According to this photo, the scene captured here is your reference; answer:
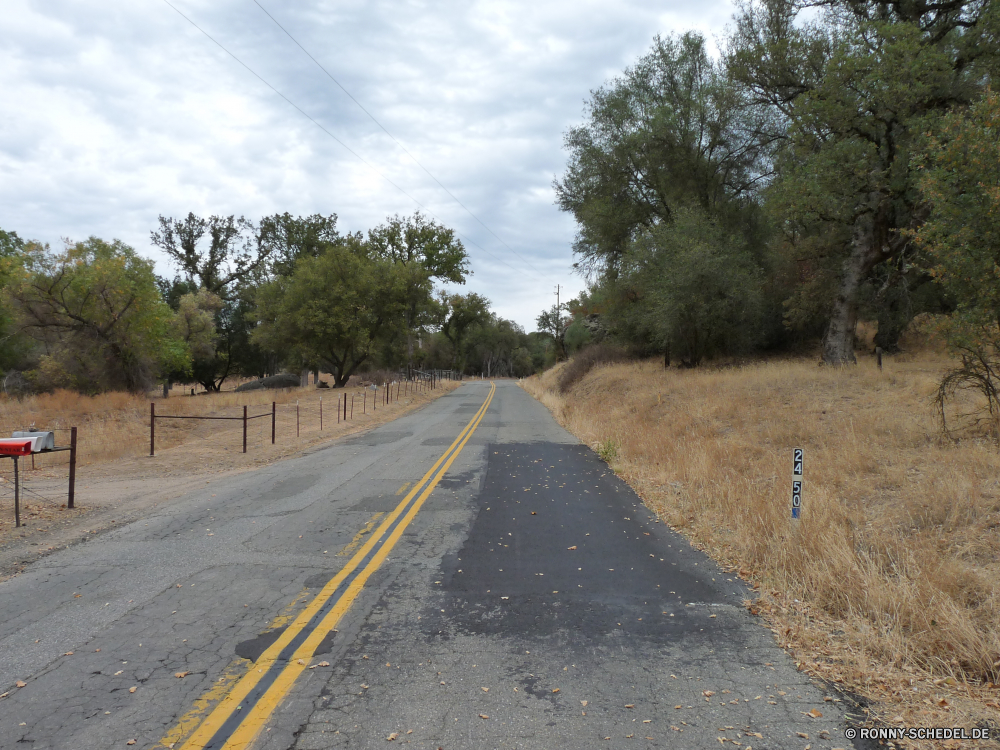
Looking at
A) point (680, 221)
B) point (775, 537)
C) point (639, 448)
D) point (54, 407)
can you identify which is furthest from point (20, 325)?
point (775, 537)

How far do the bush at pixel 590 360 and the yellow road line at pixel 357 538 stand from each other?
28.3 metres

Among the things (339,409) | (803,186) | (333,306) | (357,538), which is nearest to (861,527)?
(357,538)

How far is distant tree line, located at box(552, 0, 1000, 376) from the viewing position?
29.9 ft

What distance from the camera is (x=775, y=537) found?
19.5 ft

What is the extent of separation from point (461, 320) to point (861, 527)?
274 feet

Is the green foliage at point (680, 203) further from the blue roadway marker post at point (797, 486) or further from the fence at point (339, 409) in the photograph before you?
the blue roadway marker post at point (797, 486)

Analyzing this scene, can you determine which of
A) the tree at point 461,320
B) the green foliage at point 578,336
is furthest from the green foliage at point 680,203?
the tree at point 461,320

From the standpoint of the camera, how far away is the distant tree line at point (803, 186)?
9.12 m

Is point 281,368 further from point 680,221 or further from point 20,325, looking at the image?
point 680,221

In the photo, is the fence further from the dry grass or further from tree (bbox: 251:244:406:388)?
the dry grass

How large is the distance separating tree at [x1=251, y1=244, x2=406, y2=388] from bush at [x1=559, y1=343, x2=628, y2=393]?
12510mm

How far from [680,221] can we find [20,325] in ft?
90.6

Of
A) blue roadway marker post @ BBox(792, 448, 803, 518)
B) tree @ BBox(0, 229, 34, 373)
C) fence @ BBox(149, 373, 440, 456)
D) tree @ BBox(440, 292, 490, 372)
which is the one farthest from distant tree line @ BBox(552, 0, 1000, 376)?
tree @ BBox(440, 292, 490, 372)

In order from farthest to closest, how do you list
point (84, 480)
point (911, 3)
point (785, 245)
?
point (785, 245) → point (911, 3) → point (84, 480)
